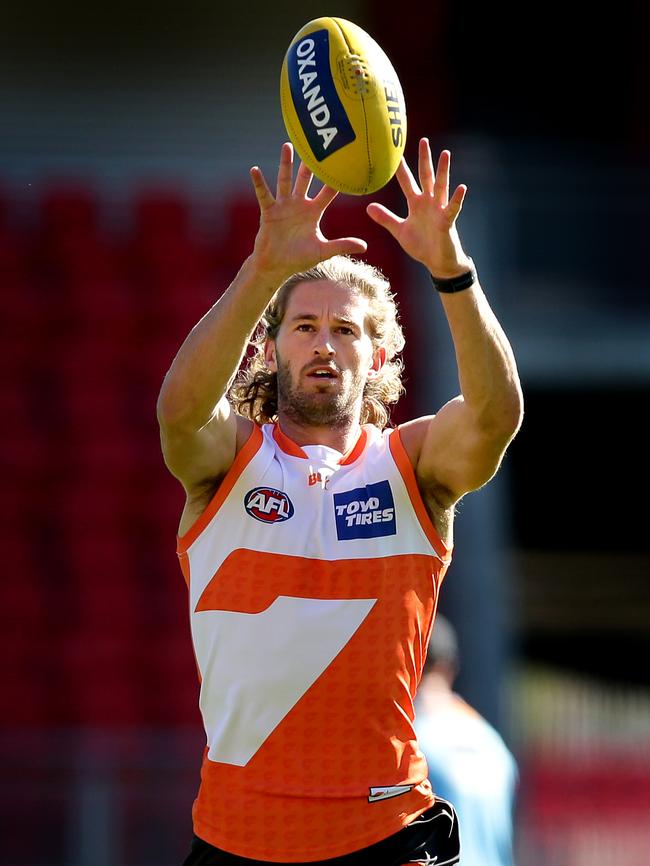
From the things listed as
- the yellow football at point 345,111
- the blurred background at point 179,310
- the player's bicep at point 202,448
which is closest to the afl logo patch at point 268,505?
the player's bicep at point 202,448

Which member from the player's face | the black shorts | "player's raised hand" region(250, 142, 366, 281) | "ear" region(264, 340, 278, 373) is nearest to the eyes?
the player's face

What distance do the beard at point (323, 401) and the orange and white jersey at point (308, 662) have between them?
0.81 ft

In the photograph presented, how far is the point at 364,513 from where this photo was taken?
136 inches

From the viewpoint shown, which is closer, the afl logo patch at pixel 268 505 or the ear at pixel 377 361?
the afl logo patch at pixel 268 505

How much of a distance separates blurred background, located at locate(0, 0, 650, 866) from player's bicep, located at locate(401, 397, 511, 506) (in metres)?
3.93

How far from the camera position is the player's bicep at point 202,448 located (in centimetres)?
338

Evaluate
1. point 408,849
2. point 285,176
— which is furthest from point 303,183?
point 408,849

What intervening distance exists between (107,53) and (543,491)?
7.71 metres

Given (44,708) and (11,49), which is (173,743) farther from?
(11,49)

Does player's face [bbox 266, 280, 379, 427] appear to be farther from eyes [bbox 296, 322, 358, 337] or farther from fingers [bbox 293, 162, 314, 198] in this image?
fingers [bbox 293, 162, 314, 198]

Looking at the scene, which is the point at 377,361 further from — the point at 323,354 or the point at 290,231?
the point at 290,231

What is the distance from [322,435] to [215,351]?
0.53 meters

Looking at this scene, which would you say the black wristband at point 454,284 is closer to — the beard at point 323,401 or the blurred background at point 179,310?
the beard at point 323,401

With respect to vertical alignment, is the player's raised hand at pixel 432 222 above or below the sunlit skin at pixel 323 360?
above
